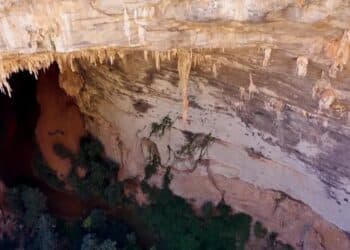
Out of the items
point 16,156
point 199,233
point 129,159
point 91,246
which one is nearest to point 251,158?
point 199,233

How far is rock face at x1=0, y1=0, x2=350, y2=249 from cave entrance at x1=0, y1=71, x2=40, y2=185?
1.67m

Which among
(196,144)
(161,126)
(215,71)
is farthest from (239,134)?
(161,126)

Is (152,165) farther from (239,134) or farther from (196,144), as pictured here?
(239,134)

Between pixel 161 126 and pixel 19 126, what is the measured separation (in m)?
4.09

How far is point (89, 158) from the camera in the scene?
11656 mm

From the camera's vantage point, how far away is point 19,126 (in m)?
12.4

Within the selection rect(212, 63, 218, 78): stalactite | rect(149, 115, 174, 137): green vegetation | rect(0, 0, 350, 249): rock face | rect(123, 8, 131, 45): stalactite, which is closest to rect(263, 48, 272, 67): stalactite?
rect(0, 0, 350, 249): rock face

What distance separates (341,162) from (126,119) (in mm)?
4335

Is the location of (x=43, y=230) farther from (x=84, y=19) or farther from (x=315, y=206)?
(x=84, y=19)

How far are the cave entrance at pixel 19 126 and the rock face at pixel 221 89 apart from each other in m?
1.67

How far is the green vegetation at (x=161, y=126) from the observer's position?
33.0 feet

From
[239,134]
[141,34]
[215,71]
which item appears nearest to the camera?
[141,34]

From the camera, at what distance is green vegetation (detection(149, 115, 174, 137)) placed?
33.0 feet

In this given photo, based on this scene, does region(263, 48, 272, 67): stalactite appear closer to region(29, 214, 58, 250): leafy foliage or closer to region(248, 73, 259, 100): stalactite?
region(248, 73, 259, 100): stalactite
